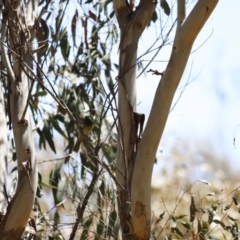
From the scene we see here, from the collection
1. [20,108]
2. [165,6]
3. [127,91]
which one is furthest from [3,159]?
[165,6]

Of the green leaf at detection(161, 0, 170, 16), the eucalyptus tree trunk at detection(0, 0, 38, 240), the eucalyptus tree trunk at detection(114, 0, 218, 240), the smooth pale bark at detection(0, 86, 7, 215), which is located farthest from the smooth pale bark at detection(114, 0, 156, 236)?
the green leaf at detection(161, 0, 170, 16)

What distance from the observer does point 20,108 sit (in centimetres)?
199

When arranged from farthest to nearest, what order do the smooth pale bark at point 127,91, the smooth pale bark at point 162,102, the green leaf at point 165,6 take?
the green leaf at point 165,6 < the smooth pale bark at point 127,91 < the smooth pale bark at point 162,102

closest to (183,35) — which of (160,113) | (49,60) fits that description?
(160,113)

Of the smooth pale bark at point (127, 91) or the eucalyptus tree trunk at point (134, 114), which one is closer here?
the eucalyptus tree trunk at point (134, 114)

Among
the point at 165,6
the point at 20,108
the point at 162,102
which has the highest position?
the point at 165,6

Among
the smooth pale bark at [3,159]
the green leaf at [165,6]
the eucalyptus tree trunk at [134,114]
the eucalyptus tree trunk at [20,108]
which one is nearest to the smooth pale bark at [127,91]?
the eucalyptus tree trunk at [134,114]

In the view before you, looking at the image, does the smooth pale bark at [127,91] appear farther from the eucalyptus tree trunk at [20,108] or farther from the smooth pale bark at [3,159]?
the smooth pale bark at [3,159]

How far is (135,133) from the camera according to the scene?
1.81 m

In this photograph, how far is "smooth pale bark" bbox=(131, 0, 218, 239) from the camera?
160 centimetres

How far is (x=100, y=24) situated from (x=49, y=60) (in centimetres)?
33

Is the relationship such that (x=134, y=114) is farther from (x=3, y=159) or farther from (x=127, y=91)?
(x=3, y=159)

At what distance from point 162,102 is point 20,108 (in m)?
0.55

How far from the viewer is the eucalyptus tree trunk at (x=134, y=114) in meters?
1.61
